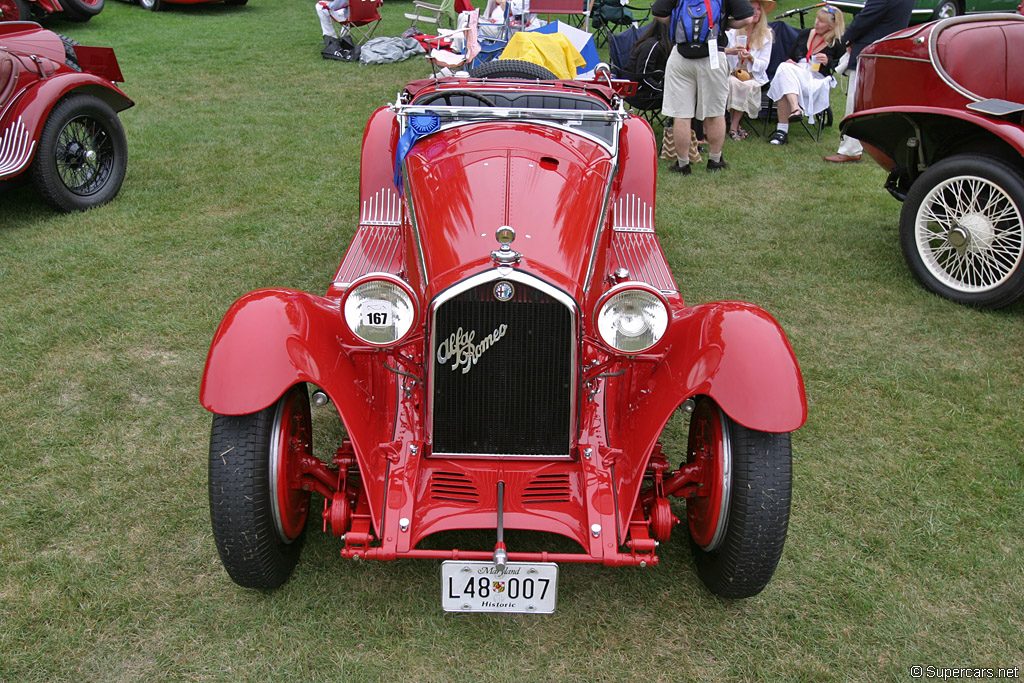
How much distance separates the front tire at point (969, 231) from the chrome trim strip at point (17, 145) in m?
6.40

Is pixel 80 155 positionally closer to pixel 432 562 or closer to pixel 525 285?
pixel 432 562

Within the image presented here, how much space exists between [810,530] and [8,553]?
328cm

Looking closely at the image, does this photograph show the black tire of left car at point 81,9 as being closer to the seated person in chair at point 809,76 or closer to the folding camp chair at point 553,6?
the folding camp chair at point 553,6

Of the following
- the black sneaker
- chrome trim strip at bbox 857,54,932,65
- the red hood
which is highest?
chrome trim strip at bbox 857,54,932,65

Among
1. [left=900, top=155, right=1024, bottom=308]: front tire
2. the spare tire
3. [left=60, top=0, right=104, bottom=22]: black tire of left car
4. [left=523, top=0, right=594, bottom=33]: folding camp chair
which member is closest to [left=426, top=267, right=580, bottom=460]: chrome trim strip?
the spare tire

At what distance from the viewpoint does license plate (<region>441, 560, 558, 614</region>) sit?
2.48 m

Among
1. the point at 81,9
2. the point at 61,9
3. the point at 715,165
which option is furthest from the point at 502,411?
the point at 81,9

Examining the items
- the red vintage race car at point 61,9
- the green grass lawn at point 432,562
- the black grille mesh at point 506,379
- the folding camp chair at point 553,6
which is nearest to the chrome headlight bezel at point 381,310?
the black grille mesh at point 506,379

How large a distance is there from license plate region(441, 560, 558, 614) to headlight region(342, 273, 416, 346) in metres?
0.81

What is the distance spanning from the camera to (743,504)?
8.47 ft

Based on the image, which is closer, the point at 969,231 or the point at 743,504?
the point at 743,504

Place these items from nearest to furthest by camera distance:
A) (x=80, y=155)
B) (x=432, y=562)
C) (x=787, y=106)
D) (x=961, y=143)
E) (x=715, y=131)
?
1. (x=432, y=562)
2. (x=961, y=143)
3. (x=80, y=155)
4. (x=715, y=131)
5. (x=787, y=106)

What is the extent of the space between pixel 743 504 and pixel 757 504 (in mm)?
46

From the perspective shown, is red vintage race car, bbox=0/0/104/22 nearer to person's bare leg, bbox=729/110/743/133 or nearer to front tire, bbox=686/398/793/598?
person's bare leg, bbox=729/110/743/133
